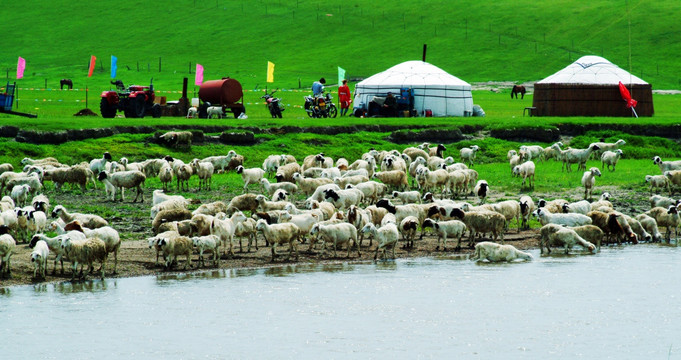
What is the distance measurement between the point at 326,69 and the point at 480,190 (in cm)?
9269

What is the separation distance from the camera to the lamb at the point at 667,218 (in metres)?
27.9

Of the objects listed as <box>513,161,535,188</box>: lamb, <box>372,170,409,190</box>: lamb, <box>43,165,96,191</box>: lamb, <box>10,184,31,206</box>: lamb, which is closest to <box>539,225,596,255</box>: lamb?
<box>372,170,409,190</box>: lamb

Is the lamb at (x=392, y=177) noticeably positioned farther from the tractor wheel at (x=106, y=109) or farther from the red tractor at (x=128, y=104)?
the tractor wheel at (x=106, y=109)

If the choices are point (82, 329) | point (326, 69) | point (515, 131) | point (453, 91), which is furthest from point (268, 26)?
point (82, 329)

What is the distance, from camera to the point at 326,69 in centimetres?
12256

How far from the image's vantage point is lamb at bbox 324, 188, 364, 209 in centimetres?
2867

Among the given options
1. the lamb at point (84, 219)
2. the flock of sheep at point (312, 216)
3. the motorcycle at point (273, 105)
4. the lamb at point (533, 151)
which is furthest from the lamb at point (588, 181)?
the motorcycle at point (273, 105)

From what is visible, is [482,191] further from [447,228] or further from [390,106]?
[390,106]

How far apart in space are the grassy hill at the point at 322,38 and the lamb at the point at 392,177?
73.3 meters

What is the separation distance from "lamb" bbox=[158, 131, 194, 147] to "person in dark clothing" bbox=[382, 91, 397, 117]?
763 inches

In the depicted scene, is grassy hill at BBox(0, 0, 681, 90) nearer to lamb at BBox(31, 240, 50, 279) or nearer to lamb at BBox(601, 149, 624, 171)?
lamb at BBox(601, 149, 624, 171)

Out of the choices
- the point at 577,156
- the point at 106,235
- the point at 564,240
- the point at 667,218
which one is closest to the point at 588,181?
the point at 667,218

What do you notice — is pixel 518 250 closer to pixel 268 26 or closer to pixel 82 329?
pixel 82 329

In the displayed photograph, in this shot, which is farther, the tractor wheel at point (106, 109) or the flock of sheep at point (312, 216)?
the tractor wheel at point (106, 109)
